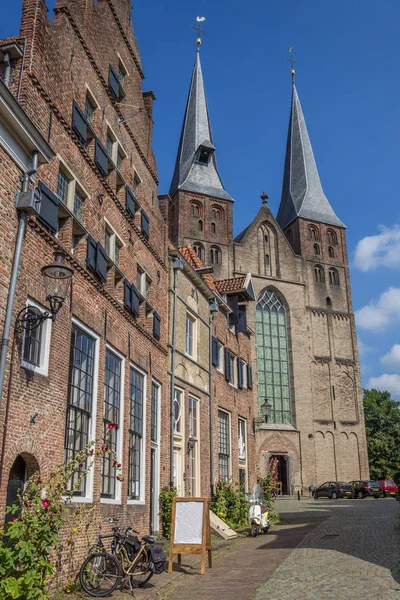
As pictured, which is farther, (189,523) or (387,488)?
(387,488)

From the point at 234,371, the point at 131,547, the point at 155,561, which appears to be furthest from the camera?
the point at 234,371

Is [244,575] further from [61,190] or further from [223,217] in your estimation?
[223,217]

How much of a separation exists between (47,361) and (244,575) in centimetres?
480

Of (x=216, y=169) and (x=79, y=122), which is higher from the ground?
(x=216, y=169)

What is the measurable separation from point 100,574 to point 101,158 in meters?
8.07

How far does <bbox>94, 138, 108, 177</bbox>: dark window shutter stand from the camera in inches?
471

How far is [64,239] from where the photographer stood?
33.4ft

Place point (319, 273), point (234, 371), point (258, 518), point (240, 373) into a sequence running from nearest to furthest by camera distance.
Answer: point (258, 518) → point (234, 371) → point (240, 373) → point (319, 273)

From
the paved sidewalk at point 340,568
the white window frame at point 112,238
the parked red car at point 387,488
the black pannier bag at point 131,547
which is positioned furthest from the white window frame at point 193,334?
the parked red car at point 387,488

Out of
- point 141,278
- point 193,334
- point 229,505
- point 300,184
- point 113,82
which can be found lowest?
point 229,505

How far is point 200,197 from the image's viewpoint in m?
47.2

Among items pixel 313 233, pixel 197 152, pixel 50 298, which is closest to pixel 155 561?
pixel 50 298

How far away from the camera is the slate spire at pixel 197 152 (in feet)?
158

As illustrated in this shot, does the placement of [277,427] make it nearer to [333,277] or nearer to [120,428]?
[333,277]
